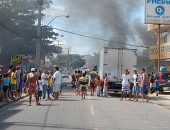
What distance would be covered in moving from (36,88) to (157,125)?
7.13 metres

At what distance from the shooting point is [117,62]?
25375mm

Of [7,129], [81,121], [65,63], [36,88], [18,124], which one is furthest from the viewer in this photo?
[65,63]

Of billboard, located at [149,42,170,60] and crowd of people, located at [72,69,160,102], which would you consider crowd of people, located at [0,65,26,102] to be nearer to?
crowd of people, located at [72,69,160,102]

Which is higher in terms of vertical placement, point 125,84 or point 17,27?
point 17,27

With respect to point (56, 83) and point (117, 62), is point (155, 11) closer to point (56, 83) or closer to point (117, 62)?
point (117, 62)

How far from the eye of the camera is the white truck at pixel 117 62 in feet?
82.6

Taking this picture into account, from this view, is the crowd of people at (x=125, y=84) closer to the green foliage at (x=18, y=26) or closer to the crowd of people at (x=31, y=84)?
the crowd of people at (x=31, y=84)

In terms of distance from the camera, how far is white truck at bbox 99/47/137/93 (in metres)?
25.2

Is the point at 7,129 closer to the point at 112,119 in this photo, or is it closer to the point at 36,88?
the point at 112,119

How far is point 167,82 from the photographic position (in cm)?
2722

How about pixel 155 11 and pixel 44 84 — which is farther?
pixel 155 11

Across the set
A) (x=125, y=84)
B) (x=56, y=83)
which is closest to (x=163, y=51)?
(x=125, y=84)

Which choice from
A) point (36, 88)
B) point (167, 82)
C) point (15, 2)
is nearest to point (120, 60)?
point (167, 82)

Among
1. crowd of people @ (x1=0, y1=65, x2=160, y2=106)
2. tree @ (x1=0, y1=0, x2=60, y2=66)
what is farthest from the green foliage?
crowd of people @ (x1=0, y1=65, x2=160, y2=106)
